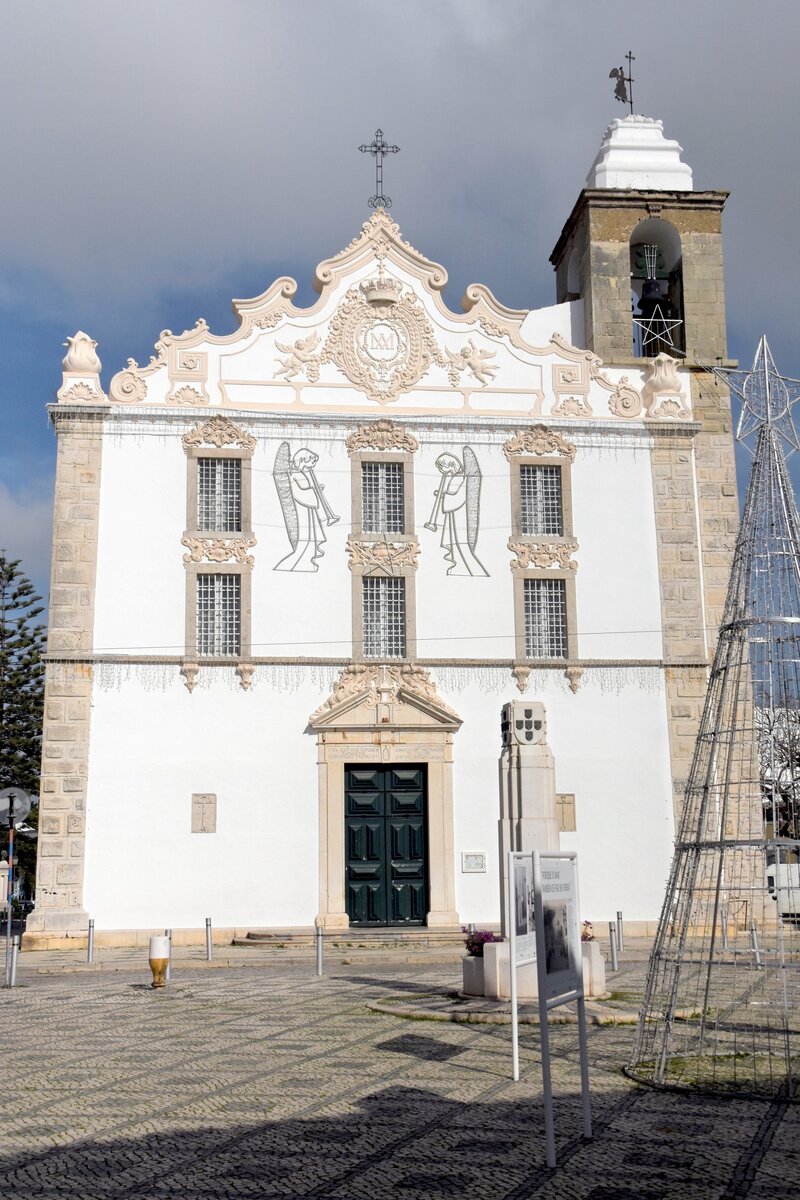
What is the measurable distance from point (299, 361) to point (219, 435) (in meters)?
2.04

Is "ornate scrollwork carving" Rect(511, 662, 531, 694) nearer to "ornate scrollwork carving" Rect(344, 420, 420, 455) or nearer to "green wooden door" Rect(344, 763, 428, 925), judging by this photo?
"green wooden door" Rect(344, 763, 428, 925)

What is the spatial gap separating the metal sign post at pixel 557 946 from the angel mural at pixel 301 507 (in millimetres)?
15392

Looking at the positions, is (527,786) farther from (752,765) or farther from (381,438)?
(381,438)

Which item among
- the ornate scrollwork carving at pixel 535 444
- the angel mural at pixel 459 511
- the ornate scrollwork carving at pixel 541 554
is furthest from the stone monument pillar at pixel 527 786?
the ornate scrollwork carving at pixel 535 444

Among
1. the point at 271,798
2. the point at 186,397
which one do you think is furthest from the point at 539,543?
the point at 186,397

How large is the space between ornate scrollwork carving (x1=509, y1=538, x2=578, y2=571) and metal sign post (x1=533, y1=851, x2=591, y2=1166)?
1565 centimetres

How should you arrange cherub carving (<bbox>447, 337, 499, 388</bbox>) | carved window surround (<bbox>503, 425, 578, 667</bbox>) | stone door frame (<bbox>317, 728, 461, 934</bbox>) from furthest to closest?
1. cherub carving (<bbox>447, 337, 499, 388</bbox>)
2. carved window surround (<bbox>503, 425, 578, 667</bbox>)
3. stone door frame (<bbox>317, 728, 461, 934</bbox>)

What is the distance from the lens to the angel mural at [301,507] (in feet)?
76.9

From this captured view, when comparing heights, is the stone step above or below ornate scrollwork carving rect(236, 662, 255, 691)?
below

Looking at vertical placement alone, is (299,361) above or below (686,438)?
above

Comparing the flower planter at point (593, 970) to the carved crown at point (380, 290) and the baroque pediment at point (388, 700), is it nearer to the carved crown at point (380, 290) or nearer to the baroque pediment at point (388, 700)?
the baroque pediment at point (388, 700)

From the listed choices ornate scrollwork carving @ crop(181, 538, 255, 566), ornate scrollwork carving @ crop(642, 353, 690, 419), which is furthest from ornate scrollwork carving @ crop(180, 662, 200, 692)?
ornate scrollwork carving @ crop(642, 353, 690, 419)

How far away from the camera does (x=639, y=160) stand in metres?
27.2

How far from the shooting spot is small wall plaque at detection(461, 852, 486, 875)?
892 inches
